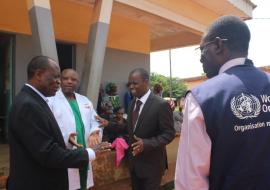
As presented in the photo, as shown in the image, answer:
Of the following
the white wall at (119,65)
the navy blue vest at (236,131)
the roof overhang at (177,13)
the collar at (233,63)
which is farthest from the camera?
the white wall at (119,65)

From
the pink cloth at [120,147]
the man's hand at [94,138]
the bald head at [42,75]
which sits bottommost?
the pink cloth at [120,147]

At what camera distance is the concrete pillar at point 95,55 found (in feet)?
16.8

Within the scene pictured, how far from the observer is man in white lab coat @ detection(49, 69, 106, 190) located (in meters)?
3.46

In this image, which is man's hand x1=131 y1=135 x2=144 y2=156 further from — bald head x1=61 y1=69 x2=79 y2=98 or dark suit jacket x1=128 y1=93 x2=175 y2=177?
bald head x1=61 y1=69 x2=79 y2=98

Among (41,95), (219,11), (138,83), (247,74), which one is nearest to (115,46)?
(219,11)

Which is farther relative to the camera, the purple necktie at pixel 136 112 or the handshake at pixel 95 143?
the purple necktie at pixel 136 112

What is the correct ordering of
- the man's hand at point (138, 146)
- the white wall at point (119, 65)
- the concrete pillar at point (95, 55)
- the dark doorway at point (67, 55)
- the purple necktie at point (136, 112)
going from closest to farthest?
the man's hand at point (138, 146), the purple necktie at point (136, 112), the concrete pillar at point (95, 55), the dark doorway at point (67, 55), the white wall at point (119, 65)

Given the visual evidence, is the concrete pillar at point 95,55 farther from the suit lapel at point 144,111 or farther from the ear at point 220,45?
the ear at point 220,45

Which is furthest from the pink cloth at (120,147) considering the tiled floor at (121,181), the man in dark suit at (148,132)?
the man in dark suit at (148,132)

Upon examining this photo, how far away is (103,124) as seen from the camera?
3.92 m

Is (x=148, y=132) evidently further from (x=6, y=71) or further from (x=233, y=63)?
(x=6, y=71)

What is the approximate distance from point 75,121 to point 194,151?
1.99 m

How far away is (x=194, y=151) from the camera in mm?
1823

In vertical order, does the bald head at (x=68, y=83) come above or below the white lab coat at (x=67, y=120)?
above
